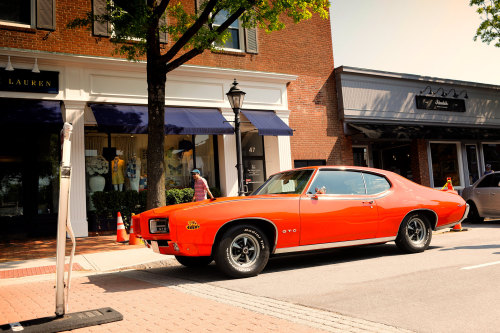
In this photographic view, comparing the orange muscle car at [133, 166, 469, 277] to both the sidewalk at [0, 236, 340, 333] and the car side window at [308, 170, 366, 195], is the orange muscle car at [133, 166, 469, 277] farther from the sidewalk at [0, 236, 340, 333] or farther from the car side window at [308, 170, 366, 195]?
the sidewalk at [0, 236, 340, 333]

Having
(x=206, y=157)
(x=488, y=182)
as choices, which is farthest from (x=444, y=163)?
(x=206, y=157)

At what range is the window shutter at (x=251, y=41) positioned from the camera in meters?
15.8

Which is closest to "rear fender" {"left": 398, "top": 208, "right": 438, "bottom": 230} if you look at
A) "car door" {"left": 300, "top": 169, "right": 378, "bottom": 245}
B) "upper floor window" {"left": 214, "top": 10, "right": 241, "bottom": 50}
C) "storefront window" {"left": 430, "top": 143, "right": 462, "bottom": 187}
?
"car door" {"left": 300, "top": 169, "right": 378, "bottom": 245}

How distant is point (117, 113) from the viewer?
42.4ft

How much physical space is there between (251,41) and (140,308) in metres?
12.8

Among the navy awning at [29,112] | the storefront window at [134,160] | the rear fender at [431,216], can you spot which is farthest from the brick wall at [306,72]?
the rear fender at [431,216]

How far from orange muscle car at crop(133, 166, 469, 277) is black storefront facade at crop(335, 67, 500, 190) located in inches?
388

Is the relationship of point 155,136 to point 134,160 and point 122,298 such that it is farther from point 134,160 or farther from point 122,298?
point 122,298

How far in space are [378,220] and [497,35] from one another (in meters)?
18.4

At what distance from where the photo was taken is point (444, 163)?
2080 centimetres

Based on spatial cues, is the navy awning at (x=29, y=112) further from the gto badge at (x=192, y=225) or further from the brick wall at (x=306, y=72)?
the gto badge at (x=192, y=225)

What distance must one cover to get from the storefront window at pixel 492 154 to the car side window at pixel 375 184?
17762 millimetres

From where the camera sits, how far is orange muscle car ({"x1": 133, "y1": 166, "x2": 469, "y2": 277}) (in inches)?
229

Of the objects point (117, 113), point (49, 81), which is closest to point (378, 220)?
point (117, 113)
